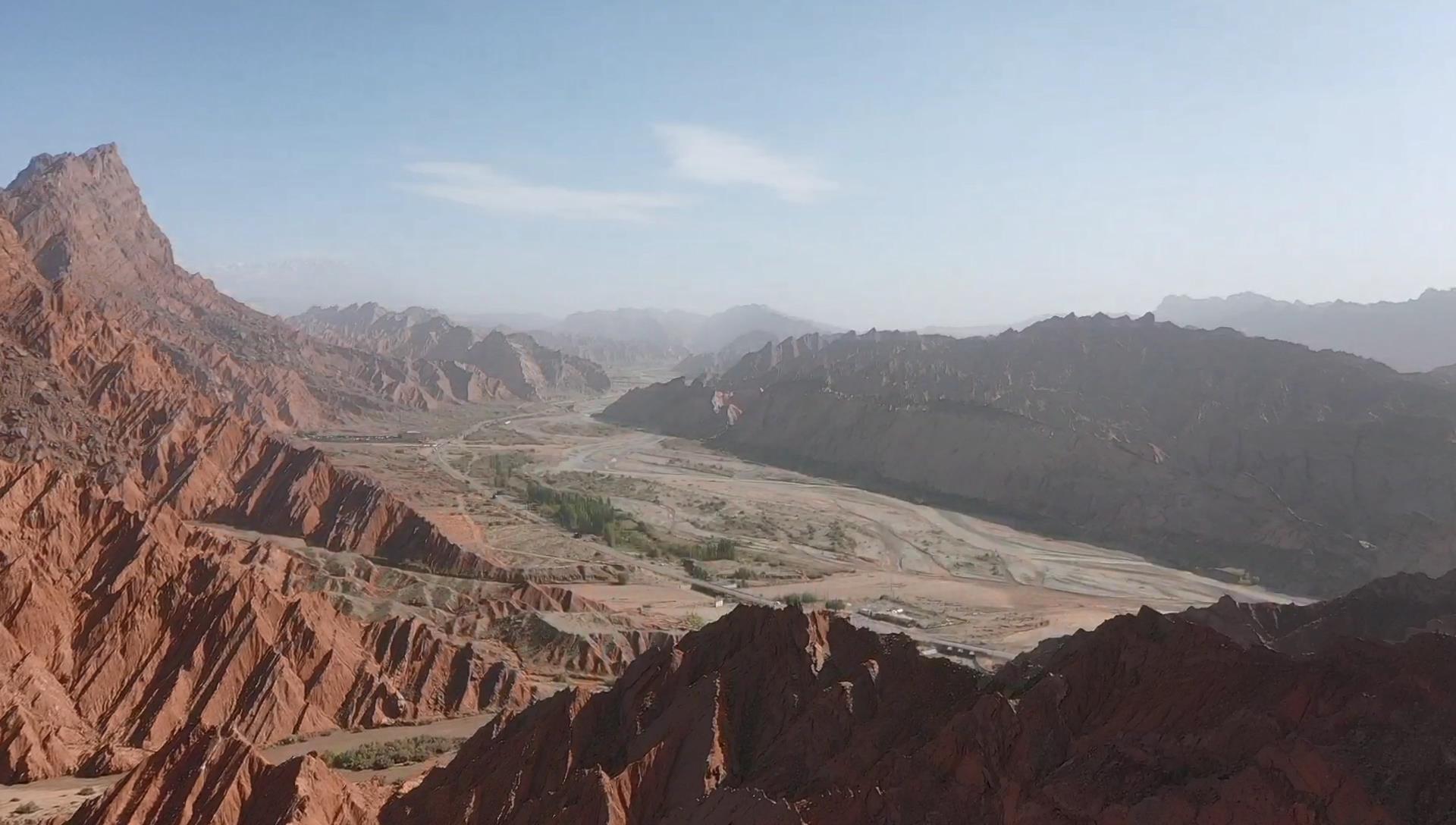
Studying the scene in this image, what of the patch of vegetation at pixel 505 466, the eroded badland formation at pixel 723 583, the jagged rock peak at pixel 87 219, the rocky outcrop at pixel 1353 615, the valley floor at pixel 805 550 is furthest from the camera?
the jagged rock peak at pixel 87 219

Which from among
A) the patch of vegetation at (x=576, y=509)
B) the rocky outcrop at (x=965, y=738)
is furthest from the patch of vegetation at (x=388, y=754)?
the patch of vegetation at (x=576, y=509)

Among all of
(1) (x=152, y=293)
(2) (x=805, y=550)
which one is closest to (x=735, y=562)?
(2) (x=805, y=550)

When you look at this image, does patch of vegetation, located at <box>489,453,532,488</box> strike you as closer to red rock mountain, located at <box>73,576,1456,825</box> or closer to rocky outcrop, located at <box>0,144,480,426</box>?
rocky outcrop, located at <box>0,144,480,426</box>

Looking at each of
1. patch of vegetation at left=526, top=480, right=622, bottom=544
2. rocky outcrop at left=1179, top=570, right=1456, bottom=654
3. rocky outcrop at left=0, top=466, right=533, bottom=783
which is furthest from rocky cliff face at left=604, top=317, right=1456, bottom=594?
rocky outcrop at left=0, top=466, right=533, bottom=783

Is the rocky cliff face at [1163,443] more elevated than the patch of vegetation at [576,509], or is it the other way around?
the rocky cliff face at [1163,443]

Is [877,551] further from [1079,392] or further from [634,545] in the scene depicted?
[1079,392]

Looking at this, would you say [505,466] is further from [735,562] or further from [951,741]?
[951,741]

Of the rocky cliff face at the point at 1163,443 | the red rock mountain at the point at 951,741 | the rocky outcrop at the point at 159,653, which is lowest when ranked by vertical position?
the rocky outcrop at the point at 159,653

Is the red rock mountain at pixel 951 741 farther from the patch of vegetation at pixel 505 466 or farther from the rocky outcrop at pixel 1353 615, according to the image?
the patch of vegetation at pixel 505 466
